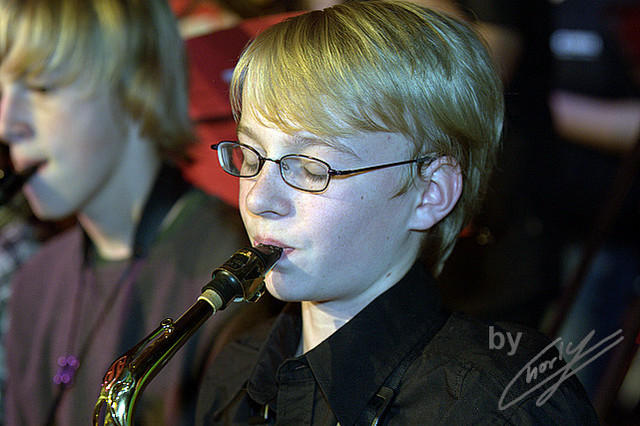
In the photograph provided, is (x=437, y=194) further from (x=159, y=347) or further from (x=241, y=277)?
(x=159, y=347)

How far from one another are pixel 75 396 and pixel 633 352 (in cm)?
146

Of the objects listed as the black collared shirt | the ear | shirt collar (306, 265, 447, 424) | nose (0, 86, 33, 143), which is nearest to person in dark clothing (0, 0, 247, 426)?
nose (0, 86, 33, 143)

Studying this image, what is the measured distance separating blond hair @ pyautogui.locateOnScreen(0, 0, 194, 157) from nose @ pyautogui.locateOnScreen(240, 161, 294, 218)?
0.94 metres

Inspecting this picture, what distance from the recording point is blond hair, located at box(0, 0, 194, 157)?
1810 mm

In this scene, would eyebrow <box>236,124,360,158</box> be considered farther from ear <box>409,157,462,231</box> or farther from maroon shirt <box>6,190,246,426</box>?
maroon shirt <box>6,190,246,426</box>

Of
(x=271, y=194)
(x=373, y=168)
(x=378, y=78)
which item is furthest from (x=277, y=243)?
(x=378, y=78)

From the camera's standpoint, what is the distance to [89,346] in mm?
1924

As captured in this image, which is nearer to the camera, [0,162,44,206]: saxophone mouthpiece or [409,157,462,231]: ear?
[409,157,462,231]: ear

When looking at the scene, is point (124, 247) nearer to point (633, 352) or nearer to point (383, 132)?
point (383, 132)

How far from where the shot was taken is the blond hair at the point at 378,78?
3.60 feet

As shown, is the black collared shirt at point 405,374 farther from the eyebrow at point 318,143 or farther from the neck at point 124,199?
the neck at point 124,199

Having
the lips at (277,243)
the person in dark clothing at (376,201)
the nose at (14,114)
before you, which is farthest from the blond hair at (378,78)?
the nose at (14,114)

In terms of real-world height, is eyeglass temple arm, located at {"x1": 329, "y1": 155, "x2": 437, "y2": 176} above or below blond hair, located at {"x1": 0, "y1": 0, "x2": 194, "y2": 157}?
above

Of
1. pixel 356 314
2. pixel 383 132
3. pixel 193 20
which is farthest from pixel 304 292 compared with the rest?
pixel 193 20
